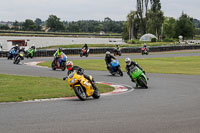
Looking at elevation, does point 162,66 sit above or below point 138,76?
below

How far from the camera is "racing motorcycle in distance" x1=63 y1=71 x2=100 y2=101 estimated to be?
1253cm

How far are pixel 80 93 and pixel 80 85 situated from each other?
25 cm

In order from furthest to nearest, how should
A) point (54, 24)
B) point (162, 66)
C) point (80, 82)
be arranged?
point (54, 24)
point (162, 66)
point (80, 82)

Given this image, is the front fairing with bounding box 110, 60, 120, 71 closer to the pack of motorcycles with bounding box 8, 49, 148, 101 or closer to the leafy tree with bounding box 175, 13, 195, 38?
the pack of motorcycles with bounding box 8, 49, 148, 101

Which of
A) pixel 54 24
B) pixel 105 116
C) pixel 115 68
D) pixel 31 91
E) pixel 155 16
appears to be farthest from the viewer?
pixel 54 24

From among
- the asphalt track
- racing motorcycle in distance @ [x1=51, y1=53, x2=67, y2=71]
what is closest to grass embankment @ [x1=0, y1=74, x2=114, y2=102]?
the asphalt track

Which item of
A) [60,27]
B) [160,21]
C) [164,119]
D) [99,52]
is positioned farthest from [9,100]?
[60,27]

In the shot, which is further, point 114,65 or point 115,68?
point 115,68

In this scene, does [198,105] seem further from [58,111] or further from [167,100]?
[58,111]

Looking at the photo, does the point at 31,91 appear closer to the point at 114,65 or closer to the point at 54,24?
the point at 114,65

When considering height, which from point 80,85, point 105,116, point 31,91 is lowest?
point 31,91

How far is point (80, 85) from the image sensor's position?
1271cm

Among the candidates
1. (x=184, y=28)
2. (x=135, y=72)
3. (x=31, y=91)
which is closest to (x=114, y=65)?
(x=135, y=72)

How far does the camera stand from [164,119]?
28.9 feet
